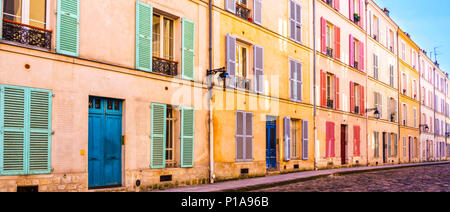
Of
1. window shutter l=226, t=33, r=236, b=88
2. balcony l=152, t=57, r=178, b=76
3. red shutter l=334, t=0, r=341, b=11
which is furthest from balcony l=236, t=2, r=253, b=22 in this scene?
red shutter l=334, t=0, r=341, b=11

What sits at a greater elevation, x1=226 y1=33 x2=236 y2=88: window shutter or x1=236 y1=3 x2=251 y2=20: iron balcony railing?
x1=236 y1=3 x2=251 y2=20: iron balcony railing

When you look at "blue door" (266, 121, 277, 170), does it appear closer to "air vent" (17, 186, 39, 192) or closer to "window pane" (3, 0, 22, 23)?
"air vent" (17, 186, 39, 192)

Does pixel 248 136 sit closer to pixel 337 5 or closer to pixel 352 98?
pixel 352 98

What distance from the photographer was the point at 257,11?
51.9 ft

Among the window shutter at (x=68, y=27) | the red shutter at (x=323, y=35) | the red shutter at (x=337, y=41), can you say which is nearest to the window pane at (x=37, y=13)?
the window shutter at (x=68, y=27)

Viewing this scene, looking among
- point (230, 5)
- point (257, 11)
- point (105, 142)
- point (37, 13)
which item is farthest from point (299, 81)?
point (37, 13)

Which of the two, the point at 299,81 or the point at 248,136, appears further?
the point at 299,81

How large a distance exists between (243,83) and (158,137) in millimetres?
4651

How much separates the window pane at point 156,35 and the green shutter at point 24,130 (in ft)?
11.9

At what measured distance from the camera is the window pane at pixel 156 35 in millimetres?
11945

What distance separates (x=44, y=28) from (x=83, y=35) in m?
0.88

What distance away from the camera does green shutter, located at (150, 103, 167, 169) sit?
1126cm

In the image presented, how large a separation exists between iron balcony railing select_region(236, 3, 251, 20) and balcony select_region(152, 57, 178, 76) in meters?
3.87
